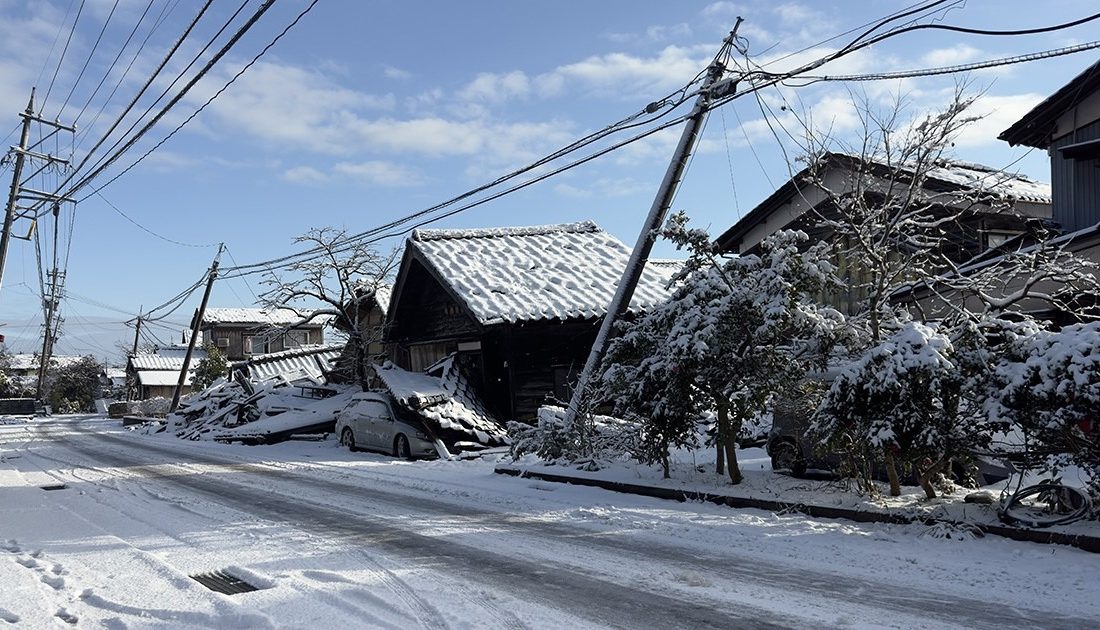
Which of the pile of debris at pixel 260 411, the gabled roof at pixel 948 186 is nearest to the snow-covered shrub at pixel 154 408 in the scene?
the pile of debris at pixel 260 411

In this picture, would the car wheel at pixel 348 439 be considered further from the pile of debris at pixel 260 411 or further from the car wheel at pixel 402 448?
the pile of debris at pixel 260 411

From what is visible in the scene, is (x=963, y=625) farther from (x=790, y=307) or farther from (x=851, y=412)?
(x=790, y=307)

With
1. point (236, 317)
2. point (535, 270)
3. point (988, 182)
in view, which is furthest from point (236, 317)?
point (988, 182)

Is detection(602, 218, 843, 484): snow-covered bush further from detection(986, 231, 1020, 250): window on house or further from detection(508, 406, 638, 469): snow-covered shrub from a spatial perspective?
detection(986, 231, 1020, 250): window on house

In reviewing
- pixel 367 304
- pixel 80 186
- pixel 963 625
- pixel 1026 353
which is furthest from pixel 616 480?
pixel 367 304

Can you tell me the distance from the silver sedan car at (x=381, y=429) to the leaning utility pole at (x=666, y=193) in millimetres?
5366

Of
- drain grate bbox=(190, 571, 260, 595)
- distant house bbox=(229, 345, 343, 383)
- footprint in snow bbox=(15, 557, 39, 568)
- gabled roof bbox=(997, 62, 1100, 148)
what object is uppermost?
gabled roof bbox=(997, 62, 1100, 148)

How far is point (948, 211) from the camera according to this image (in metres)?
15.5

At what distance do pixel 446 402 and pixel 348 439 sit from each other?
11.5 ft

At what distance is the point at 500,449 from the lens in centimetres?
1866

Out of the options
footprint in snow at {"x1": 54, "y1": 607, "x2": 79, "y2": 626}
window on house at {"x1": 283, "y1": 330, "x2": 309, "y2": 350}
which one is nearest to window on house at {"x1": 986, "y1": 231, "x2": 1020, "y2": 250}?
footprint in snow at {"x1": 54, "y1": 607, "x2": 79, "y2": 626}

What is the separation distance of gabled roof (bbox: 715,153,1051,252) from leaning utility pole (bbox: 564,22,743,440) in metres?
1.29

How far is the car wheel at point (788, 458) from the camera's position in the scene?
11.4 meters

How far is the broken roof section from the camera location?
1816 centimetres
